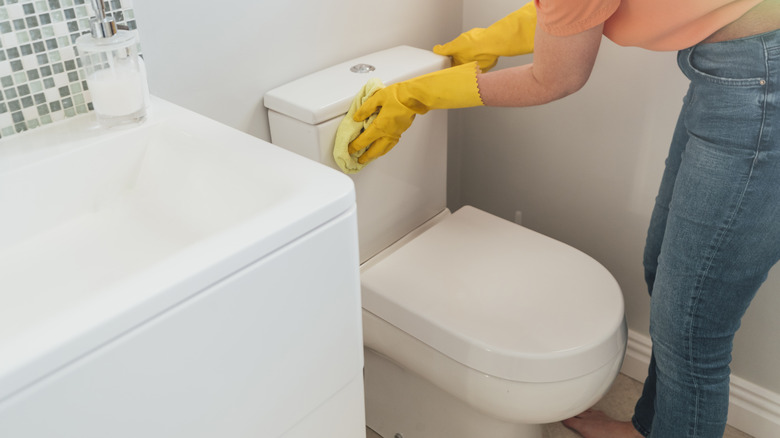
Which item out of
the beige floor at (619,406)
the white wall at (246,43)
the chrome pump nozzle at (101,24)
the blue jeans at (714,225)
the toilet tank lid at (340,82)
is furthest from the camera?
the beige floor at (619,406)

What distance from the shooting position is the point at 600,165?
1475 millimetres

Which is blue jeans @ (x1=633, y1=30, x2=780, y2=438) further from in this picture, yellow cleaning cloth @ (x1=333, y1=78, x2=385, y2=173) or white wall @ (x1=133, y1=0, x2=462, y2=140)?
white wall @ (x1=133, y1=0, x2=462, y2=140)

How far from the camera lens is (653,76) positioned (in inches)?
52.1

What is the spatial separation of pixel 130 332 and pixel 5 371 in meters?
0.09

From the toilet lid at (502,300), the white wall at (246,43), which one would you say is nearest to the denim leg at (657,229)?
the toilet lid at (502,300)

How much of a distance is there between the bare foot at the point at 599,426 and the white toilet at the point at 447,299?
19 cm

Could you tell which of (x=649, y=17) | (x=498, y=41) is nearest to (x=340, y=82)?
(x=498, y=41)

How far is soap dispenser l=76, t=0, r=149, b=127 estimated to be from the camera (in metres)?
0.79

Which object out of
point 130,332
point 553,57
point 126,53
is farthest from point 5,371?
point 553,57

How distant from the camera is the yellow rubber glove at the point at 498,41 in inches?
47.0

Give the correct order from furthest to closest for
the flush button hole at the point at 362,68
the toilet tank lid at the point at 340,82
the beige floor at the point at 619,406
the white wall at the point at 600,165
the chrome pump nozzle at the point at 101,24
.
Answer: the beige floor at the point at 619,406 → the white wall at the point at 600,165 → the flush button hole at the point at 362,68 → the toilet tank lid at the point at 340,82 → the chrome pump nozzle at the point at 101,24

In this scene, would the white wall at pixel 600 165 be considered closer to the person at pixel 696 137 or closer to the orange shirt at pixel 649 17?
the person at pixel 696 137

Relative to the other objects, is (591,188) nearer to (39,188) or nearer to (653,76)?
(653,76)

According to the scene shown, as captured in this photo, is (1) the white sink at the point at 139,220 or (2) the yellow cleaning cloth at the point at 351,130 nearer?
(1) the white sink at the point at 139,220
